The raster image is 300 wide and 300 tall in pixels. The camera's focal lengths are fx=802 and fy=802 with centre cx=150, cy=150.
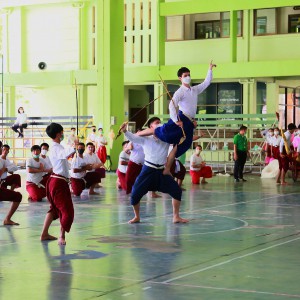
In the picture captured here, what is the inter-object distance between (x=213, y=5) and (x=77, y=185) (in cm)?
1714

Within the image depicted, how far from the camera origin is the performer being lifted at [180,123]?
13.8 metres

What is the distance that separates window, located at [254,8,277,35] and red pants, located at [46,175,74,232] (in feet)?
88.0

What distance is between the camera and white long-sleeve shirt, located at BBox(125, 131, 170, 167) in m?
13.7

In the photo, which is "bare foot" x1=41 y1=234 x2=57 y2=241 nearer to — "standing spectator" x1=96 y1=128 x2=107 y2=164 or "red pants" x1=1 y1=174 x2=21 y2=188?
"red pants" x1=1 y1=174 x2=21 y2=188

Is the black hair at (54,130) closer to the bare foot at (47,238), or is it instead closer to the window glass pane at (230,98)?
the bare foot at (47,238)

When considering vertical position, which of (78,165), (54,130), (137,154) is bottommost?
(78,165)

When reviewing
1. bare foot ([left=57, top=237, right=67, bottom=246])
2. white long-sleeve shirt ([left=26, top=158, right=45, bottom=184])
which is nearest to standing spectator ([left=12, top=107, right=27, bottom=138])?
white long-sleeve shirt ([left=26, top=158, right=45, bottom=184])

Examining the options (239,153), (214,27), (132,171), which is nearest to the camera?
(132,171)

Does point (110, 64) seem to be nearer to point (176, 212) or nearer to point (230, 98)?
point (230, 98)

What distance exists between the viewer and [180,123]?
13883 mm

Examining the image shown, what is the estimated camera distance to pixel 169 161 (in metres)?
13.8

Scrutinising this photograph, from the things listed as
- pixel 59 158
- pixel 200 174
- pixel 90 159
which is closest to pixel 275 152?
pixel 200 174

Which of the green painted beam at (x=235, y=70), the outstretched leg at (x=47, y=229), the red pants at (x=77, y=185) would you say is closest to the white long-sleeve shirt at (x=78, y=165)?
the red pants at (x=77, y=185)

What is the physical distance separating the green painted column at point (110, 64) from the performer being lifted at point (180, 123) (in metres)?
18.9
